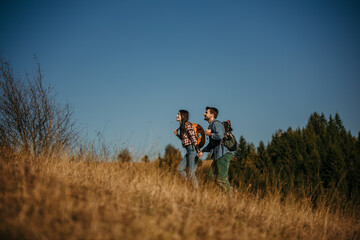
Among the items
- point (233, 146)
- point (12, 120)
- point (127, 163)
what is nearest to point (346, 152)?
point (233, 146)

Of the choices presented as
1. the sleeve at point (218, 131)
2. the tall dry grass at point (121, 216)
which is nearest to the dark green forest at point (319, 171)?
the sleeve at point (218, 131)

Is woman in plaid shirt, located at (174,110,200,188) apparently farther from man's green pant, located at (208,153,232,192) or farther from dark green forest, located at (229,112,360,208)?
dark green forest, located at (229,112,360,208)

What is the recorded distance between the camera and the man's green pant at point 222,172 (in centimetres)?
415

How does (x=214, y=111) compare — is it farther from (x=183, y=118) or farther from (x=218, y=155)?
(x=218, y=155)

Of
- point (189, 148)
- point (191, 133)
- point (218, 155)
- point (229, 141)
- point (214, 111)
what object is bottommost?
point (218, 155)

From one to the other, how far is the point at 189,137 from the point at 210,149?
0.55m

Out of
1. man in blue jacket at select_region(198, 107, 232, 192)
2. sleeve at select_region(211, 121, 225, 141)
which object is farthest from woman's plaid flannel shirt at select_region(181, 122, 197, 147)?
sleeve at select_region(211, 121, 225, 141)

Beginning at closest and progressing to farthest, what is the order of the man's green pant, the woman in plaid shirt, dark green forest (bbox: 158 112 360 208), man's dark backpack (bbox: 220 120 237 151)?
the man's green pant < man's dark backpack (bbox: 220 120 237 151) < the woman in plaid shirt < dark green forest (bbox: 158 112 360 208)

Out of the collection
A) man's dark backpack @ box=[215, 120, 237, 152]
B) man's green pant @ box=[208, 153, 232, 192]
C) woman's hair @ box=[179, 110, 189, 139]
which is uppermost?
woman's hair @ box=[179, 110, 189, 139]

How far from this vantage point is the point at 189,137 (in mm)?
4648

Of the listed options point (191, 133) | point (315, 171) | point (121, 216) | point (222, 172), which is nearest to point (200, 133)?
point (191, 133)

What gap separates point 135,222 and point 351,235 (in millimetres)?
3729

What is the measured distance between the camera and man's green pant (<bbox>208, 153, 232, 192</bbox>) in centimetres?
415

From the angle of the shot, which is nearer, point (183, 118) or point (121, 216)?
point (121, 216)
